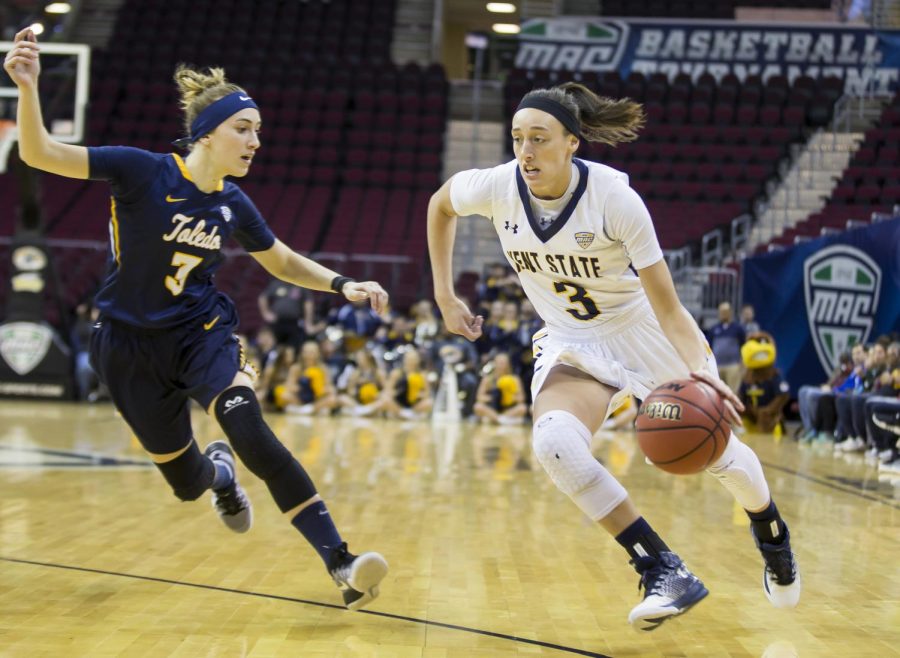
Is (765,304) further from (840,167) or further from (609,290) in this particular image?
(609,290)

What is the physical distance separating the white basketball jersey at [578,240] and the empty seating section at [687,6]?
21.4 meters

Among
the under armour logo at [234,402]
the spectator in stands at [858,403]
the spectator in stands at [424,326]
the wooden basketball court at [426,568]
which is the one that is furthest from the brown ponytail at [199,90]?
the spectator in stands at [424,326]

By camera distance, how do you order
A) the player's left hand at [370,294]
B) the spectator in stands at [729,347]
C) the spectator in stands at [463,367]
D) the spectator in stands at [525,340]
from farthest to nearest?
the spectator in stands at [463,367] < the spectator in stands at [525,340] < the spectator in stands at [729,347] < the player's left hand at [370,294]

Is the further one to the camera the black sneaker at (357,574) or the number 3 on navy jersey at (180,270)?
the number 3 on navy jersey at (180,270)

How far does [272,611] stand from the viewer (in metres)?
3.87

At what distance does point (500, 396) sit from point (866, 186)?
298 inches

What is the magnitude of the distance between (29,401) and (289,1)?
13.1 meters

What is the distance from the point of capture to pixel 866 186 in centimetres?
1767

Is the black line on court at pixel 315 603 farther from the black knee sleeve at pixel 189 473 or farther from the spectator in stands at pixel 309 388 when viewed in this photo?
the spectator in stands at pixel 309 388

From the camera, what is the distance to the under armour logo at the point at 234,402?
12.9ft

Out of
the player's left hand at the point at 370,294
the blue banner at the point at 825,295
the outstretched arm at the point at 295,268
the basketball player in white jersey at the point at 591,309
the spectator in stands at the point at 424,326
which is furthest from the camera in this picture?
the spectator in stands at the point at 424,326

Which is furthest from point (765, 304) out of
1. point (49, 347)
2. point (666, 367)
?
point (666, 367)

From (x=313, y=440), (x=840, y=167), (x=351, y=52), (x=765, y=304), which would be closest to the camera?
(x=313, y=440)

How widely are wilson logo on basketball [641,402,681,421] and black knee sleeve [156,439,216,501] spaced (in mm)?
1949
